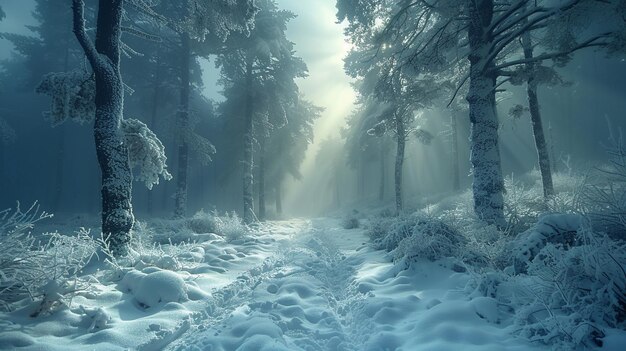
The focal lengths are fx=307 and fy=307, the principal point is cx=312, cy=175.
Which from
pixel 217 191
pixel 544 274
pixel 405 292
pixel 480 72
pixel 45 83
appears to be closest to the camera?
pixel 544 274

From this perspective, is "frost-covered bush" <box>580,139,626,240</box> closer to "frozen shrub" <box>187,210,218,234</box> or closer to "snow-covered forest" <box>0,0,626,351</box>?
"snow-covered forest" <box>0,0,626,351</box>

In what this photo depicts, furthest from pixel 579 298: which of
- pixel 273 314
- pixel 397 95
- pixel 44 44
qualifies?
pixel 44 44

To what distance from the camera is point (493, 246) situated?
4.75 m

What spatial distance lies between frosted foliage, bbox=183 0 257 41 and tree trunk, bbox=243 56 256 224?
717cm

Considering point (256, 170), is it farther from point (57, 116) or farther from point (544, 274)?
point (544, 274)

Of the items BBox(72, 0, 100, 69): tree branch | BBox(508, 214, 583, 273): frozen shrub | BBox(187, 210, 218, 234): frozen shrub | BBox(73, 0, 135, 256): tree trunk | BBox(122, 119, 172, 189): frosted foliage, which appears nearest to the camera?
BBox(508, 214, 583, 273): frozen shrub

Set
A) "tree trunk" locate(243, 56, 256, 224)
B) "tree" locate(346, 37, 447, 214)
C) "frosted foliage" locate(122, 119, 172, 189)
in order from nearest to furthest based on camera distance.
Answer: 1. "frosted foliage" locate(122, 119, 172, 189)
2. "tree" locate(346, 37, 447, 214)
3. "tree trunk" locate(243, 56, 256, 224)

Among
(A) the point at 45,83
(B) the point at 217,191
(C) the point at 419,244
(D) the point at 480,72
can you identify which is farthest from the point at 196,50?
(B) the point at 217,191

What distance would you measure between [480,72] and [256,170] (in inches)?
867

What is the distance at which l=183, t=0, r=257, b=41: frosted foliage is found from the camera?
740cm

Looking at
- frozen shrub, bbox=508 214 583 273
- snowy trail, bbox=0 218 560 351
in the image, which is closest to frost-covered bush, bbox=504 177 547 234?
frozen shrub, bbox=508 214 583 273

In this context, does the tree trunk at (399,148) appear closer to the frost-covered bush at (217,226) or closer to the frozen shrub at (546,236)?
the frost-covered bush at (217,226)

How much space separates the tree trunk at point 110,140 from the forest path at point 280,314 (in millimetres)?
2522

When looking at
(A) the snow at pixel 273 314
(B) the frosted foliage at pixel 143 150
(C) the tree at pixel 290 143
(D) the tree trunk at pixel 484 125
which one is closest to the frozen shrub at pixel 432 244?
(A) the snow at pixel 273 314
